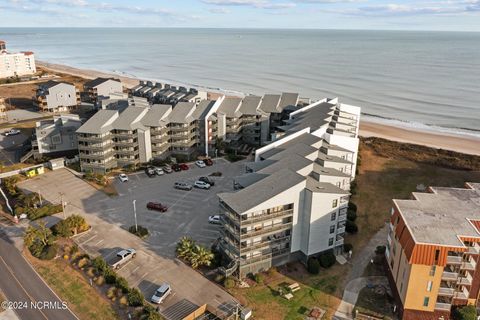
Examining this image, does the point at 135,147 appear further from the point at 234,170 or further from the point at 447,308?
the point at 447,308

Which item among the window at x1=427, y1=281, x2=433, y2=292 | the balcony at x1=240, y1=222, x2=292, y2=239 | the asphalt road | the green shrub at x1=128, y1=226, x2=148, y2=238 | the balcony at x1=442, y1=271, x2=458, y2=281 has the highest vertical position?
the balcony at x1=240, y1=222, x2=292, y2=239

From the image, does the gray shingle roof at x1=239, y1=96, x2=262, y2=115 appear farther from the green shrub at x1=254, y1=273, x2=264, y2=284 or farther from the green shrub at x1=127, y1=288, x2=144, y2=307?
the green shrub at x1=127, y1=288, x2=144, y2=307

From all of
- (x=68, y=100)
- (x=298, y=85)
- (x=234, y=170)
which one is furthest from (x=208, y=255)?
(x=298, y=85)

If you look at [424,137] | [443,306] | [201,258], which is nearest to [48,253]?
[201,258]

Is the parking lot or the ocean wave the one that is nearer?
the parking lot

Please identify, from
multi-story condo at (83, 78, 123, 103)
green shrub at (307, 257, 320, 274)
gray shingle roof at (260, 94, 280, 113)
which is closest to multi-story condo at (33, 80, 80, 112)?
multi-story condo at (83, 78, 123, 103)

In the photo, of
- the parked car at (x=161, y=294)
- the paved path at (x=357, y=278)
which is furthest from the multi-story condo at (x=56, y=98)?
the paved path at (x=357, y=278)
